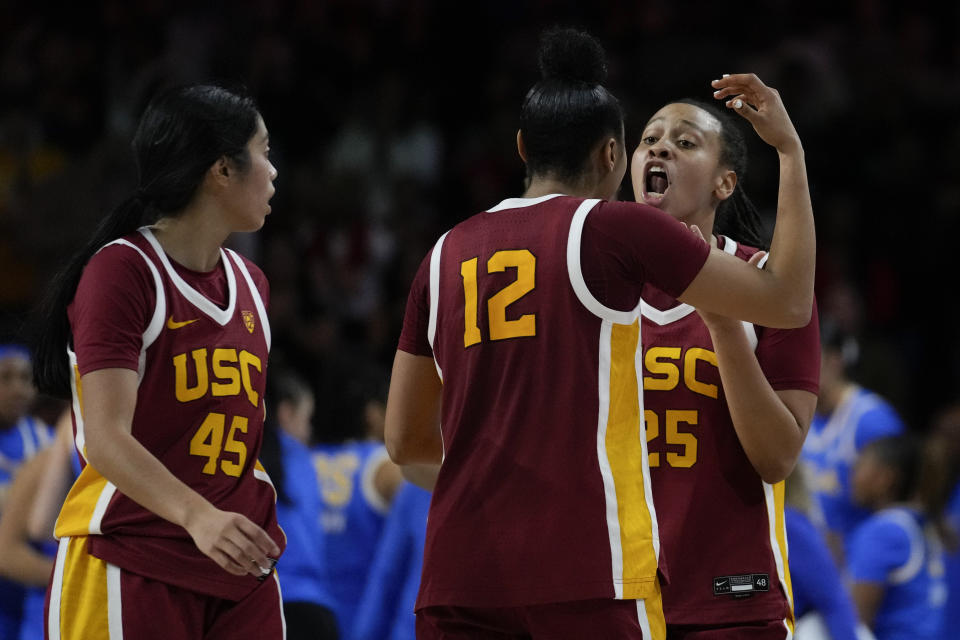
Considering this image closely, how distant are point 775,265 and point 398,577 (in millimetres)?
3108

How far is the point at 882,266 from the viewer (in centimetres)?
1098

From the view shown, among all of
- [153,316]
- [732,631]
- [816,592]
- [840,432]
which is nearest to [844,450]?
[840,432]

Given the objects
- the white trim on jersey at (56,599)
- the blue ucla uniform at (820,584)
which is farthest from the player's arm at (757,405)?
the white trim on jersey at (56,599)

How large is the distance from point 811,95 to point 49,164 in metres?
6.24

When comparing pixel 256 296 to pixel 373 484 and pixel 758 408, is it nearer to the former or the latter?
pixel 758 408

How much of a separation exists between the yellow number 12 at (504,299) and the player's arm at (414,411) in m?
0.26

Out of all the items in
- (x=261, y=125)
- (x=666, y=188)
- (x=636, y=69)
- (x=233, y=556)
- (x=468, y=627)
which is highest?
(x=636, y=69)

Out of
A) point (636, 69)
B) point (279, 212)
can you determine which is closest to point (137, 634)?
point (279, 212)

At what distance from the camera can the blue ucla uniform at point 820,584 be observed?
4254mm

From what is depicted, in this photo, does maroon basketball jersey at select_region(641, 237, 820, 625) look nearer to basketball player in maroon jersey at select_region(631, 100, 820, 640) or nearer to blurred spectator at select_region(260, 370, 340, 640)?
basketball player in maroon jersey at select_region(631, 100, 820, 640)

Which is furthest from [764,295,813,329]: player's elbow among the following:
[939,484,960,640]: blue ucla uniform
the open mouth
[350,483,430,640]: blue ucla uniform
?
[939,484,960,640]: blue ucla uniform

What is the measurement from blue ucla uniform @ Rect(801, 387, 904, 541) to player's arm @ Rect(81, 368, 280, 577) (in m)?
5.56

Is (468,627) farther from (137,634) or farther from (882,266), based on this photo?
(882,266)

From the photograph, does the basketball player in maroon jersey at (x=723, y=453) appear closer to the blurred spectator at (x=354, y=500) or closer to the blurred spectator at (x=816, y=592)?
the blurred spectator at (x=816, y=592)
